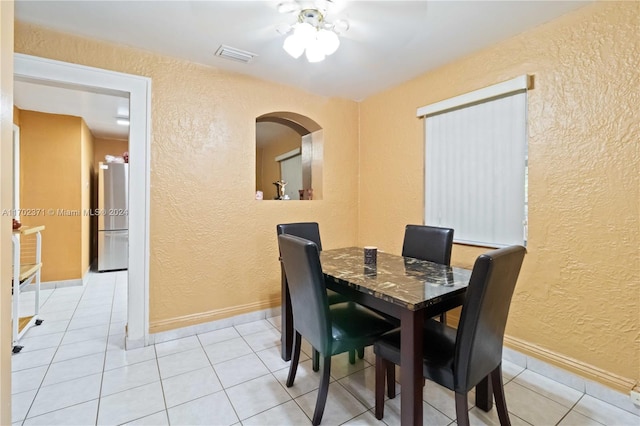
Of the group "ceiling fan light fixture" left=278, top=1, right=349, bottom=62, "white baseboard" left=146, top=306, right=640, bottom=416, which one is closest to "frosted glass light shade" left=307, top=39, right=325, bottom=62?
"ceiling fan light fixture" left=278, top=1, right=349, bottom=62

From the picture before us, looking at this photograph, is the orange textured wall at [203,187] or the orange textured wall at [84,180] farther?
the orange textured wall at [84,180]

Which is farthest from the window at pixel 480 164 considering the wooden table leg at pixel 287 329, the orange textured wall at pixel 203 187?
the wooden table leg at pixel 287 329

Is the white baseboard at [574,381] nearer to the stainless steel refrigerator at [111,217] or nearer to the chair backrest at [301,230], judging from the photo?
the chair backrest at [301,230]

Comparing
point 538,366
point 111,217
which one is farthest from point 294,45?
point 111,217

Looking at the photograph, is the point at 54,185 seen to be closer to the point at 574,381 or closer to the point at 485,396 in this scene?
the point at 485,396

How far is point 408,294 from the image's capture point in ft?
4.43

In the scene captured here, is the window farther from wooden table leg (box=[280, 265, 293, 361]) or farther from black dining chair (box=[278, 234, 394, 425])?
wooden table leg (box=[280, 265, 293, 361])

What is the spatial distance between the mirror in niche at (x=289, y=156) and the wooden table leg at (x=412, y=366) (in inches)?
83.4

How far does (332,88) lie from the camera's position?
10.2 feet

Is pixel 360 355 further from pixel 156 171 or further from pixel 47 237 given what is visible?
pixel 47 237

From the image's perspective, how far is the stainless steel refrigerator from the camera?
4797 mm

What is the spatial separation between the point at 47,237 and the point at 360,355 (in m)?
4.29

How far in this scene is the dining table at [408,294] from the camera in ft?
4.18

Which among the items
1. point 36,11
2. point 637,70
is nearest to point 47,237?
point 36,11
